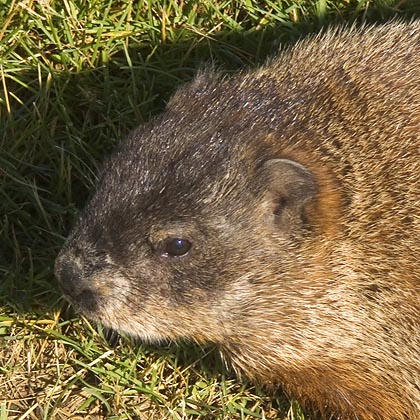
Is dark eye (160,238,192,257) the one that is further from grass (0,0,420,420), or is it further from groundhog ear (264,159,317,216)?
grass (0,0,420,420)

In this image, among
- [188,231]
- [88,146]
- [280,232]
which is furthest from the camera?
[88,146]

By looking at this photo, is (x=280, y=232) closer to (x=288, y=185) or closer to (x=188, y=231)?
(x=288, y=185)

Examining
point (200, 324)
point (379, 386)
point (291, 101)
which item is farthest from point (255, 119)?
point (379, 386)

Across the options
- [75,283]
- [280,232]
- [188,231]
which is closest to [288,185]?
[280,232]

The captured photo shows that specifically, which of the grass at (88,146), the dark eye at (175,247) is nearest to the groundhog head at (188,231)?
the dark eye at (175,247)

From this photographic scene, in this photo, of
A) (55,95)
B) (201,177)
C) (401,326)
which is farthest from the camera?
(55,95)

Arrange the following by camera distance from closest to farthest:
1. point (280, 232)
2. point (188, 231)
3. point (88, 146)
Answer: point (188, 231), point (280, 232), point (88, 146)

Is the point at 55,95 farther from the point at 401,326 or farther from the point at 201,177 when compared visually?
the point at 401,326

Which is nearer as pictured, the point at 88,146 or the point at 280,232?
the point at 280,232
